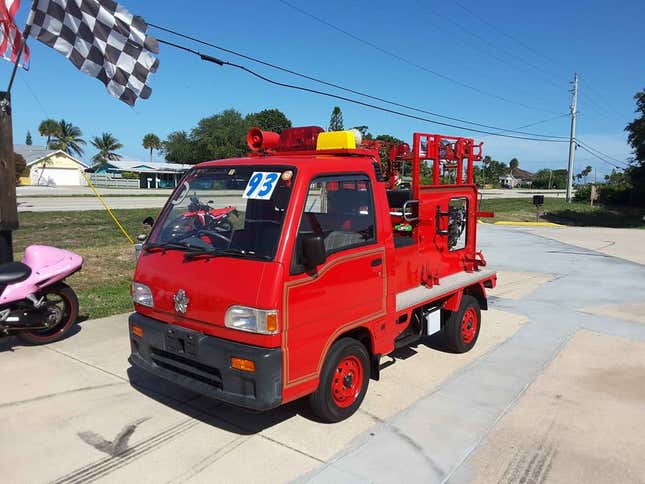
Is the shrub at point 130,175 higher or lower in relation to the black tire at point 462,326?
higher

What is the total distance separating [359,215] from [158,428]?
2282 mm

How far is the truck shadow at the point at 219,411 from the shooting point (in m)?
3.90

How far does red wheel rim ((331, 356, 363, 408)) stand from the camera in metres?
3.90

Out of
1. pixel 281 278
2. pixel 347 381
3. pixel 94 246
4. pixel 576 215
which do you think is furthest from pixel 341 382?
pixel 576 215

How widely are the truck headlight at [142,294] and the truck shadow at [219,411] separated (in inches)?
36.8

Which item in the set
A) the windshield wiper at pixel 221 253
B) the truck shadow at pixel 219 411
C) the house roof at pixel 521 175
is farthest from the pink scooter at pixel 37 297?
the house roof at pixel 521 175

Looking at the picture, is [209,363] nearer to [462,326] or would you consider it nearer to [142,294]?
[142,294]

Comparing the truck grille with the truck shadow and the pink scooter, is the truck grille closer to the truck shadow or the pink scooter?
the truck shadow

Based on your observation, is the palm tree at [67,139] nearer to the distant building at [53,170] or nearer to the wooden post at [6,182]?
the distant building at [53,170]

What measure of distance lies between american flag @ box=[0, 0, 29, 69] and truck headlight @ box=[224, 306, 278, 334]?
4301 millimetres

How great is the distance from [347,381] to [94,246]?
10.0 meters

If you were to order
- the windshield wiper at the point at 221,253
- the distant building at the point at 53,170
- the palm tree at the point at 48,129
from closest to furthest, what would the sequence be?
1. the windshield wiper at the point at 221,253
2. the distant building at the point at 53,170
3. the palm tree at the point at 48,129

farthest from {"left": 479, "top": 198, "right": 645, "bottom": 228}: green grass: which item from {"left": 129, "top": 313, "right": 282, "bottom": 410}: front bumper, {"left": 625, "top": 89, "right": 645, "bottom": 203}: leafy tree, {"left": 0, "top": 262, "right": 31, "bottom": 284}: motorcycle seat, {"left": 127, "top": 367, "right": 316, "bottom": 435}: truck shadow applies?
{"left": 129, "top": 313, "right": 282, "bottom": 410}: front bumper

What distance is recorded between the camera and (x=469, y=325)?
5.97m
